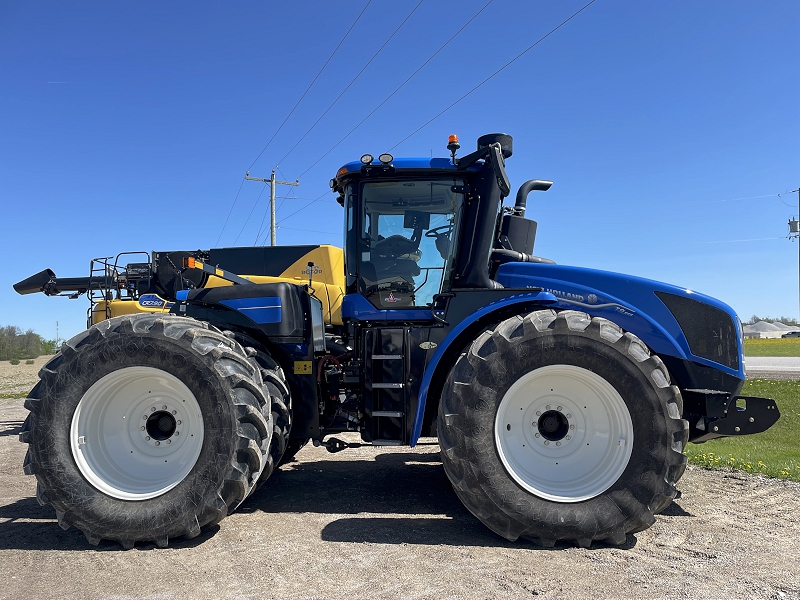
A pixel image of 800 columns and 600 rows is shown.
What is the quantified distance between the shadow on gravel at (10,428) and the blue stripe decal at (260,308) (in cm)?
777

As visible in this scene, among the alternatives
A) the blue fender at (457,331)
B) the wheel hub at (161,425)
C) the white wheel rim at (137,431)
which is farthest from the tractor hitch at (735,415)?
the wheel hub at (161,425)

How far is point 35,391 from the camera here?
3.93 metres

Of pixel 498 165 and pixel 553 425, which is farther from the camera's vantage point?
pixel 498 165

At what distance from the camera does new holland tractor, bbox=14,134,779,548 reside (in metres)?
3.70

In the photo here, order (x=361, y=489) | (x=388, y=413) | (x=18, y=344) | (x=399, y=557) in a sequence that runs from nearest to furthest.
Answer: (x=399, y=557)
(x=388, y=413)
(x=361, y=489)
(x=18, y=344)

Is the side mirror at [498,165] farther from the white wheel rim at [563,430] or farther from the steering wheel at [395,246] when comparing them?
the white wheel rim at [563,430]

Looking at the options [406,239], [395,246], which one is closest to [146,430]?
[395,246]

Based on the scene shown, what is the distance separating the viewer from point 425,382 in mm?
4031

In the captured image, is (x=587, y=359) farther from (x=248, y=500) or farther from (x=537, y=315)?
(x=248, y=500)

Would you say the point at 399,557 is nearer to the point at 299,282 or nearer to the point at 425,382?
the point at 425,382

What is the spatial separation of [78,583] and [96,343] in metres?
1.59

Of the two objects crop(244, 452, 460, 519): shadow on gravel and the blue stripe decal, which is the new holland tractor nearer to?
the blue stripe decal

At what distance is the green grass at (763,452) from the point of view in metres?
5.74

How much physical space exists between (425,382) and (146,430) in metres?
2.14
